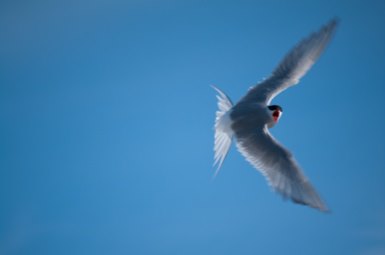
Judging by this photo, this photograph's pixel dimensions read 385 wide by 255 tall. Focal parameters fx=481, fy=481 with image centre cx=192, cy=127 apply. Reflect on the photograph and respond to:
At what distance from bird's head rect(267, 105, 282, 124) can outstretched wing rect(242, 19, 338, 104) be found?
12 centimetres

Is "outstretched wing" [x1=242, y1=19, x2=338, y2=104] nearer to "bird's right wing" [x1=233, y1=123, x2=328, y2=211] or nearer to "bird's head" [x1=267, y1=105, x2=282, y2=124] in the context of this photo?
"bird's head" [x1=267, y1=105, x2=282, y2=124]

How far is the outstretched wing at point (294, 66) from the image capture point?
476cm

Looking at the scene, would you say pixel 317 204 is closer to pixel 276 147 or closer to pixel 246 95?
pixel 276 147

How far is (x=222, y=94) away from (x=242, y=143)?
616 millimetres

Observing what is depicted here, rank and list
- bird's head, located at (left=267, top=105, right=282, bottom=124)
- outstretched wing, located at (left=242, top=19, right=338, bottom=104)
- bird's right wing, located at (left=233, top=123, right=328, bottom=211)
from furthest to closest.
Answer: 1. outstretched wing, located at (left=242, top=19, right=338, bottom=104)
2. bird's head, located at (left=267, top=105, right=282, bottom=124)
3. bird's right wing, located at (left=233, top=123, right=328, bottom=211)

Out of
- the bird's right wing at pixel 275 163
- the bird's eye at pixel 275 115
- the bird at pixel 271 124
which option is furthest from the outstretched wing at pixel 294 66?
the bird's right wing at pixel 275 163

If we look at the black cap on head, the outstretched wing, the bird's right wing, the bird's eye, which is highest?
the outstretched wing

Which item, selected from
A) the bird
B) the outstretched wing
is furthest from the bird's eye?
the outstretched wing

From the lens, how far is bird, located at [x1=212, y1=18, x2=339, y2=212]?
4.34 meters

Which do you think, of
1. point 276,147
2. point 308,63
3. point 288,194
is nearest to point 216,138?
point 276,147

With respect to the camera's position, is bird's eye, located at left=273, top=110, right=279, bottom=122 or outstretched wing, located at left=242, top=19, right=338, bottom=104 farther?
outstretched wing, located at left=242, top=19, right=338, bottom=104

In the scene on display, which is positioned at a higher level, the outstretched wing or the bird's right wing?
the outstretched wing

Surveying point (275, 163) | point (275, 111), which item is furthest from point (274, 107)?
point (275, 163)

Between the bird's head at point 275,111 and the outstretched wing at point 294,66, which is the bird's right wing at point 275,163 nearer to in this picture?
the bird's head at point 275,111
